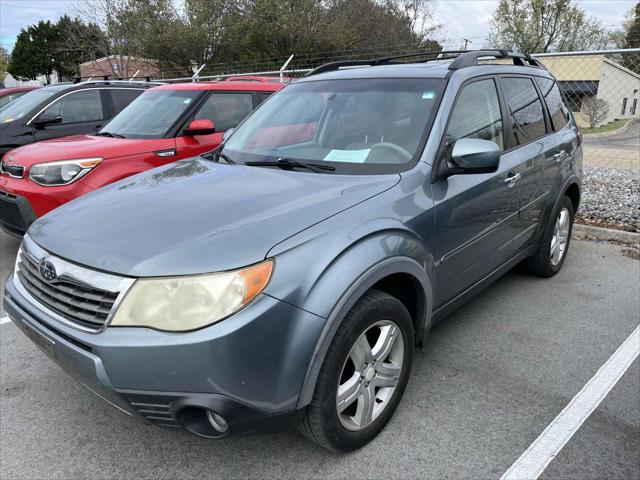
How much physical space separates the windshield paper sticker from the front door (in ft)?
1.41

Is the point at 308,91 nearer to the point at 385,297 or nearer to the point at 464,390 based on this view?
the point at 385,297

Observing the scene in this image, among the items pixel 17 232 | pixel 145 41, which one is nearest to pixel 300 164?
pixel 17 232

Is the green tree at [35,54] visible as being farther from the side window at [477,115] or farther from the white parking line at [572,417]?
the white parking line at [572,417]

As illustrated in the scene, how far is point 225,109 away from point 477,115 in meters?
3.56

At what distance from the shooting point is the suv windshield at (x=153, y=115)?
5328 mm

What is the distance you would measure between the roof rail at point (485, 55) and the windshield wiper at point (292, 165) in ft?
3.50

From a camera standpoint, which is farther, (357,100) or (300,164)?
(357,100)

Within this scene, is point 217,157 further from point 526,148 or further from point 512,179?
point 526,148

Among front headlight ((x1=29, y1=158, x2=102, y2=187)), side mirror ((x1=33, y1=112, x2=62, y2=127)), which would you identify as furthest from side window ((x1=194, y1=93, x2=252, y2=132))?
side mirror ((x1=33, y1=112, x2=62, y2=127))

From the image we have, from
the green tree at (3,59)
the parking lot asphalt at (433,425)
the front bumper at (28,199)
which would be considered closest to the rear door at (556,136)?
the parking lot asphalt at (433,425)

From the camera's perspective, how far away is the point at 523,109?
146 inches

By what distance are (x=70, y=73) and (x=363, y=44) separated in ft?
111

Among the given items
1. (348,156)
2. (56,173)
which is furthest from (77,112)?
(348,156)

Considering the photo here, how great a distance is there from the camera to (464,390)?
2855mm
